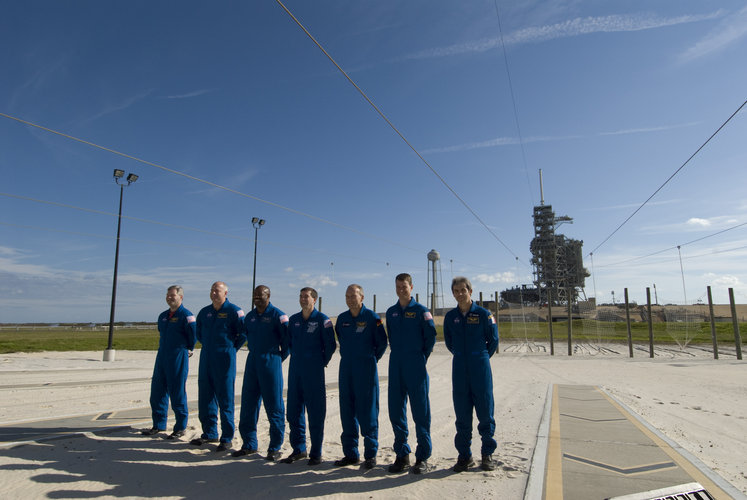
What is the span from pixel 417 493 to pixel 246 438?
2501mm

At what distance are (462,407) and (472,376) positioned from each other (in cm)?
37

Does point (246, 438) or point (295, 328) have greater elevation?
point (295, 328)

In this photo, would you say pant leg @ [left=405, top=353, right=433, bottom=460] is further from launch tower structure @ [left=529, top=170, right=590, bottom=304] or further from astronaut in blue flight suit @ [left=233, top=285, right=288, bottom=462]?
launch tower structure @ [left=529, top=170, right=590, bottom=304]

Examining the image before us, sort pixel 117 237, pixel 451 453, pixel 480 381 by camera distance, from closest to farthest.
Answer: pixel 480 381, pixel 451 453, pixel 117 237

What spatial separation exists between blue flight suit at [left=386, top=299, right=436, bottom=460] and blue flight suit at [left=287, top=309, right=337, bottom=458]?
869mm

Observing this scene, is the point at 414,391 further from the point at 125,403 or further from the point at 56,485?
the point at 125,403

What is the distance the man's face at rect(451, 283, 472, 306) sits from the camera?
520 centimetres

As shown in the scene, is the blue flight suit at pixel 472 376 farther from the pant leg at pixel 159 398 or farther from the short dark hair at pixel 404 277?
the pant leg at pixel 159 398

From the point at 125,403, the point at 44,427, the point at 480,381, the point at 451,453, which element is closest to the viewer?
the point at 480,381

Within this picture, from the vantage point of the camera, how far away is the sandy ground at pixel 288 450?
4336mm

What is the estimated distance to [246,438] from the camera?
5.62 m

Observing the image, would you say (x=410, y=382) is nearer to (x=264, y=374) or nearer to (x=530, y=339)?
(x=264, y=374)

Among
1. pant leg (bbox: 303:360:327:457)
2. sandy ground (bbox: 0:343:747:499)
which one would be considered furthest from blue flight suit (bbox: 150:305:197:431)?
pant leg (bbox: 303:360:327:457)

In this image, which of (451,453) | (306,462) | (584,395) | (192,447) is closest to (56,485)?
(192,447)
